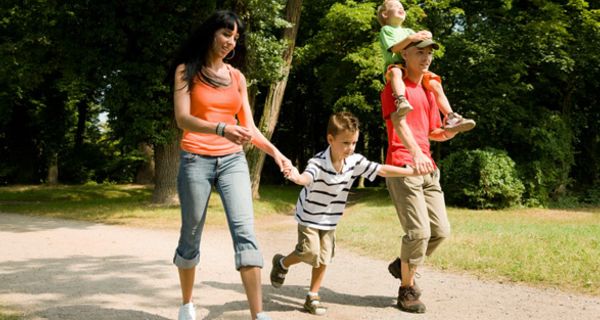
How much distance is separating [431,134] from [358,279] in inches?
78.3

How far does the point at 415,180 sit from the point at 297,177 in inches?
47.6

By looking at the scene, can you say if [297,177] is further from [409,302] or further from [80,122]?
[80,122]

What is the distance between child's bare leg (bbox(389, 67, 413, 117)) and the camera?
436 centimetres

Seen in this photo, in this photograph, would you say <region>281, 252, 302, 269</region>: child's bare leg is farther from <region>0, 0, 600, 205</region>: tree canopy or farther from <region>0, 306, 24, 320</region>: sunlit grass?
<region>0, 0, 600, 205</region>: tree canopy

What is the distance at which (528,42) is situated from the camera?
17.1 m

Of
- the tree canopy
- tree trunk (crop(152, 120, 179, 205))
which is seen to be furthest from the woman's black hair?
tree trunk (crop(152, 120, 179, 205))

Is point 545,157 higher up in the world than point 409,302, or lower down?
higher up

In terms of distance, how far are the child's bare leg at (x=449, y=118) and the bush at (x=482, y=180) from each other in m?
11.1

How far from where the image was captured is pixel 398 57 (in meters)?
4.94

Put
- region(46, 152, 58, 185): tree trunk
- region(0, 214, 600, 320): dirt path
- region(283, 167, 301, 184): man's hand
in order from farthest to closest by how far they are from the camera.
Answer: region(46, 152, 58, 185): tree trunk, region(0, 214, 600, 320): dirt path, region(283, 167, 301, 184): man's hand

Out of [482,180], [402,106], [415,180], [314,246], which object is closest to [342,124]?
[402,106]

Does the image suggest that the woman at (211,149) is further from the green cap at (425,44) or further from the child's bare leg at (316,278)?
the green cap at (425,44)

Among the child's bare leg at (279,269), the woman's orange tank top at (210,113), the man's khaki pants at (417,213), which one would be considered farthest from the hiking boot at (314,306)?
the woman's orange tank top at (210,113)

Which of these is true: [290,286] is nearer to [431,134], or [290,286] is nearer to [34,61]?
[431,134]
